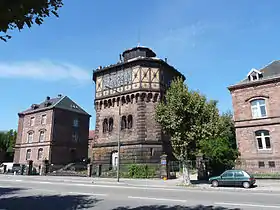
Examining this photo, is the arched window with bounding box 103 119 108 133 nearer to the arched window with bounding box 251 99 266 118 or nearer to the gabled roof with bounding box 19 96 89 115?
the gabled roof with bounding box 19 96 89 115

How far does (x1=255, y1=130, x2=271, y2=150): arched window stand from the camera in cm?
2502

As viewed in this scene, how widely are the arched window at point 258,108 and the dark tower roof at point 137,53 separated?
52.8 feet

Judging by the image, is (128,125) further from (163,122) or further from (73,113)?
(73,113)

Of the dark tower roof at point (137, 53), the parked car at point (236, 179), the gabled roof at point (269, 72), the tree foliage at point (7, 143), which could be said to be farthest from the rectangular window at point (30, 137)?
the parked car at point (236, 179)

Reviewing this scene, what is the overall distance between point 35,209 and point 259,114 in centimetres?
2383

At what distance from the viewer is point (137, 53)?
35.2 m

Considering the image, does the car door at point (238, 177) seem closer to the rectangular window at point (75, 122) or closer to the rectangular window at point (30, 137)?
the rectangular window at point (75, 122)

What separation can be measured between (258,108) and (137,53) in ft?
58.0

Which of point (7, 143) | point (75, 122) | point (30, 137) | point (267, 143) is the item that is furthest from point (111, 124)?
point (7, 143)

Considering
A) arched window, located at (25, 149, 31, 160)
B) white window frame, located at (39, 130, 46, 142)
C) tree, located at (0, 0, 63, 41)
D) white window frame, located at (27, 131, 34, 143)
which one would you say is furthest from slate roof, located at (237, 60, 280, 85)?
arched window, located at (25, 149, 31, 160)

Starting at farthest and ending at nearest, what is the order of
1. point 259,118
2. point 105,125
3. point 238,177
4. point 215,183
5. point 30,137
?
point 30,137 → point 105,125 → point 259,118 → point 215,183 → point 238,177

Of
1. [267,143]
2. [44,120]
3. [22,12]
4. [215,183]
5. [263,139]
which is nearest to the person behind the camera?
[22,12]

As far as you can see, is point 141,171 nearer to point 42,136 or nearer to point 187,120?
point 187,120

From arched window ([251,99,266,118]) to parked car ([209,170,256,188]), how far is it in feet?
33.3
